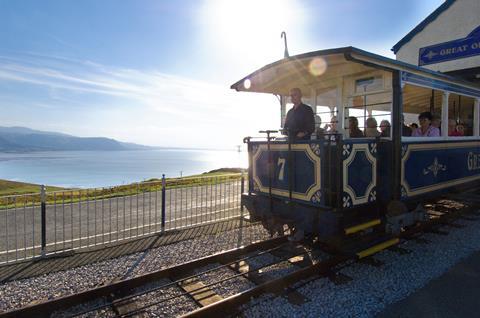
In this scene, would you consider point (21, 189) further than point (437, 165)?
Yes

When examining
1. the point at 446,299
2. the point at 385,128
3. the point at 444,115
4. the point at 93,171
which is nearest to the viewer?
the point at 446,299

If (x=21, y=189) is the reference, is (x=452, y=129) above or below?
above

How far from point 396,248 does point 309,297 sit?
7.62ft

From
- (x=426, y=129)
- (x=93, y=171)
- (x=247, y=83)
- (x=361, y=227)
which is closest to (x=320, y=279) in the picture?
(x=361, y=227)

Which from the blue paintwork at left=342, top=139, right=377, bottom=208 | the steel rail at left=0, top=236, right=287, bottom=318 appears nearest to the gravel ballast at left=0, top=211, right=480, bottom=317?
the steel rail at left=0, top=236, right=287, bottom=318

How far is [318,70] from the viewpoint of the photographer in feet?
17.6

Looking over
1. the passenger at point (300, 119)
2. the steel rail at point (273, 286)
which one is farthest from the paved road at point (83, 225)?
the passenger at point (300, 119)

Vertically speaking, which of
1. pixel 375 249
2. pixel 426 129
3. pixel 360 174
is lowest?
pixel 375 249

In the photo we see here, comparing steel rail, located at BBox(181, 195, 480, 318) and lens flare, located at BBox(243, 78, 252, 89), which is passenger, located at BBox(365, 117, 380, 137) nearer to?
steel rail, located at BBox(181, 195, 480, 318)

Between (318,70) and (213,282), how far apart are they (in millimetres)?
3748

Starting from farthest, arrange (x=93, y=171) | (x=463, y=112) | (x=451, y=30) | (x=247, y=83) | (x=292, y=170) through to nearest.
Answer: (x=93, y=171) < (x=451, y=30) < (x=463, y=112) < (x=247, y=83) < (x=292, y=170)

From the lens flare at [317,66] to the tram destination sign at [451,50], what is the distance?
10418mm

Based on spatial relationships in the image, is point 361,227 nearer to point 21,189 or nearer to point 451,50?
point 451,50

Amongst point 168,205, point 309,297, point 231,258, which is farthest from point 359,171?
point 168,205
